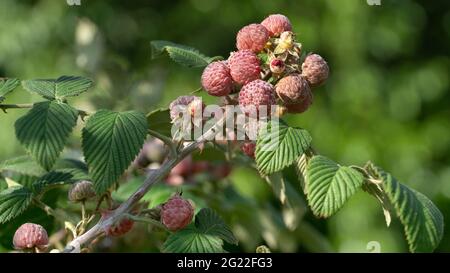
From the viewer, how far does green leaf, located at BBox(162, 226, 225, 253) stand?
1.96 feet

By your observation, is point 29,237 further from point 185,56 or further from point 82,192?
point 185,56

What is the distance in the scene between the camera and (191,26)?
3.57 m

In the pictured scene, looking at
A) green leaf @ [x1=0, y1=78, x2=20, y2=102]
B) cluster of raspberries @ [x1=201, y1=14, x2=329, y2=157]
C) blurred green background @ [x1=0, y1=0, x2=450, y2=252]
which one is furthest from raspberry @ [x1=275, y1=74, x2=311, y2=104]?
blurred green background @ [x1=0, y1=0, x2=450, y2=252]

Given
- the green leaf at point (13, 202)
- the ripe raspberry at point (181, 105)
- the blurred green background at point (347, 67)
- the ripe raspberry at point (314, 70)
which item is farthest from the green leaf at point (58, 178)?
the blurred green background at point (347, 67)

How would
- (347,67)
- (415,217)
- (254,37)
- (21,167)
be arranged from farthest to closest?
(347,67)
(21,167)
(254,37)
(415,217)

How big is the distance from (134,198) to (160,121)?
176 mm

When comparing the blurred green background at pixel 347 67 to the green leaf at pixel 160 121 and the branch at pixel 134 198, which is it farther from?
the branch at pixel 134 198

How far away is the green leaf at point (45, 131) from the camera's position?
0.59 metres

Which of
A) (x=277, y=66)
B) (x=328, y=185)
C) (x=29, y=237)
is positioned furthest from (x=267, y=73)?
(x=29, y=237)

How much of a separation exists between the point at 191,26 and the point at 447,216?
1.63m

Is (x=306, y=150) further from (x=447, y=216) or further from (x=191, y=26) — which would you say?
(x=191, y=26)

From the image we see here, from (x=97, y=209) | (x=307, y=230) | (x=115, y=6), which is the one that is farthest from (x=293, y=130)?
(x=115, y=6)

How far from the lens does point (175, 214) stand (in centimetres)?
62

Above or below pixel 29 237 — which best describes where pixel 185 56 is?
above
